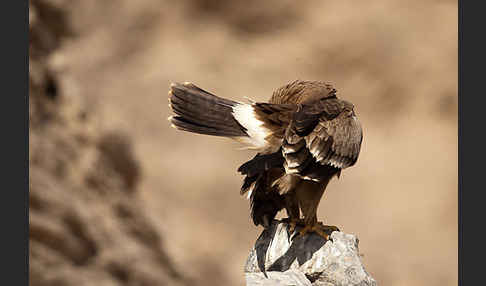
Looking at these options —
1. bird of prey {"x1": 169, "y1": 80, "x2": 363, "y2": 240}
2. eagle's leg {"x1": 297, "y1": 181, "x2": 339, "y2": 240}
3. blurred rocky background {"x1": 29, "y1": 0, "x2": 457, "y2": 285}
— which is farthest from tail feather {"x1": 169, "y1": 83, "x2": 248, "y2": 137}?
blurred rocky background {"x1": 29, "y1": 0, "x2": 457, "y2": 285}

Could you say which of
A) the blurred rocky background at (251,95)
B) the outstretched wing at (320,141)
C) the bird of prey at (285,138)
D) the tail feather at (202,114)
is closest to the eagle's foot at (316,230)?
the bird of prey at (285,138)

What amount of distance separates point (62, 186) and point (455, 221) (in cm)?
501

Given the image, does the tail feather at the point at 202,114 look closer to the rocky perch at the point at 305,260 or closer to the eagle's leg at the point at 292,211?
the eagle's leg at the point at 292,211

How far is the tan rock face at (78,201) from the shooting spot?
262 inches

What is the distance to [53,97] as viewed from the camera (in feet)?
24.4

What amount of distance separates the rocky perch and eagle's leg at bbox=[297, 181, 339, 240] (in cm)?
6

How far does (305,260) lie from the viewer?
4164 millimetres

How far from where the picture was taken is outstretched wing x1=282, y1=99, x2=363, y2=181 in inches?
152

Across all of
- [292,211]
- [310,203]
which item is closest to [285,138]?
[310,203]

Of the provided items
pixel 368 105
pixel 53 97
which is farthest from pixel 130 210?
pixel 368 105

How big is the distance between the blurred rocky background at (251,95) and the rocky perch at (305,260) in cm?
347

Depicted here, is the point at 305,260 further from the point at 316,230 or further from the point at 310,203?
the point at 310,203

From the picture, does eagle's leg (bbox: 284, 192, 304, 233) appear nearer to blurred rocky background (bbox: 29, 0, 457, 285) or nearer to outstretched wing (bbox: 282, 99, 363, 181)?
outstretched wing (bbox: 282, 99, 363, 181)

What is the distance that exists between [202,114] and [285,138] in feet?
1.77
